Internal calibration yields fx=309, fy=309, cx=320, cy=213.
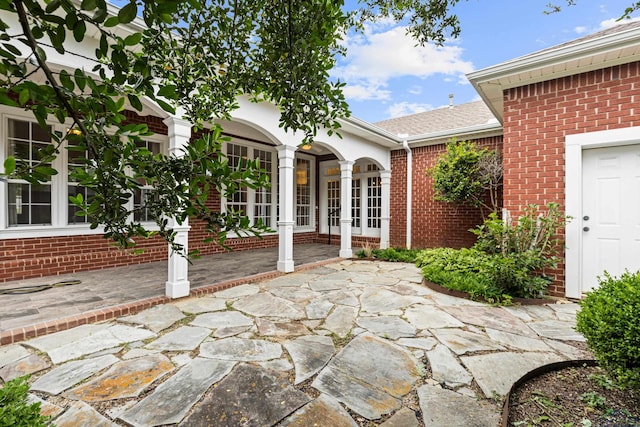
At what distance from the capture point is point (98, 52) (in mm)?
749

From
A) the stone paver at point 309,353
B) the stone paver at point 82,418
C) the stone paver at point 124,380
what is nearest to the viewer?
the stone paver at point 82,418

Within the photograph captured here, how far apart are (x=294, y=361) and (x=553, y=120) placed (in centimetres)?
447

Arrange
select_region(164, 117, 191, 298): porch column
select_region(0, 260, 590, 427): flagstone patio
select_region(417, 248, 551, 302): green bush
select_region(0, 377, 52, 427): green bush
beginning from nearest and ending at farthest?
select_region(0, 377, 52, 427): green bush < select_region(0, 260, 590, 427): flagstone patio < select_region(164, 117, 191, 298): porch column < select_region(417, 248, 551, 302): green bush

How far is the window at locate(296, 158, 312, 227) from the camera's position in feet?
30.2

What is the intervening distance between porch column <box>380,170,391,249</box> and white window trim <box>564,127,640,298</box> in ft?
13.7

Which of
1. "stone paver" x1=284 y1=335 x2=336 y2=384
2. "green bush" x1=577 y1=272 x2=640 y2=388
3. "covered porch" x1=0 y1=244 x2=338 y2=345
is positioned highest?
"green bush" x1=577 y1=272 x2=640 y2=388

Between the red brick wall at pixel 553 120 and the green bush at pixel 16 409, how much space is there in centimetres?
512

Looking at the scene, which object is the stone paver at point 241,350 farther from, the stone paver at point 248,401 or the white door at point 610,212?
the white door at point 610,212

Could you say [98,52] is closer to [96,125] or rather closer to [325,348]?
[96,125]

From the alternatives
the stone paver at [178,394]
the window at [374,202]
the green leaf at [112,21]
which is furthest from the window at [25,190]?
the window at [374,202]

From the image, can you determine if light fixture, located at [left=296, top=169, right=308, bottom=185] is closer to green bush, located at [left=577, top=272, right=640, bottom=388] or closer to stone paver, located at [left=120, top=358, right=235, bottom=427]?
stone paver, located at [left=120, top=358, right=235, bottom=427]

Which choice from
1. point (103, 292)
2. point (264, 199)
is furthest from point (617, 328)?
point (264, 199)

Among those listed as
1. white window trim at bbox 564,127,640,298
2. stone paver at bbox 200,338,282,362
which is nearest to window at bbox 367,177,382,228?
white window trim at bbox 564,127,640,298

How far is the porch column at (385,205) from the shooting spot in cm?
791
